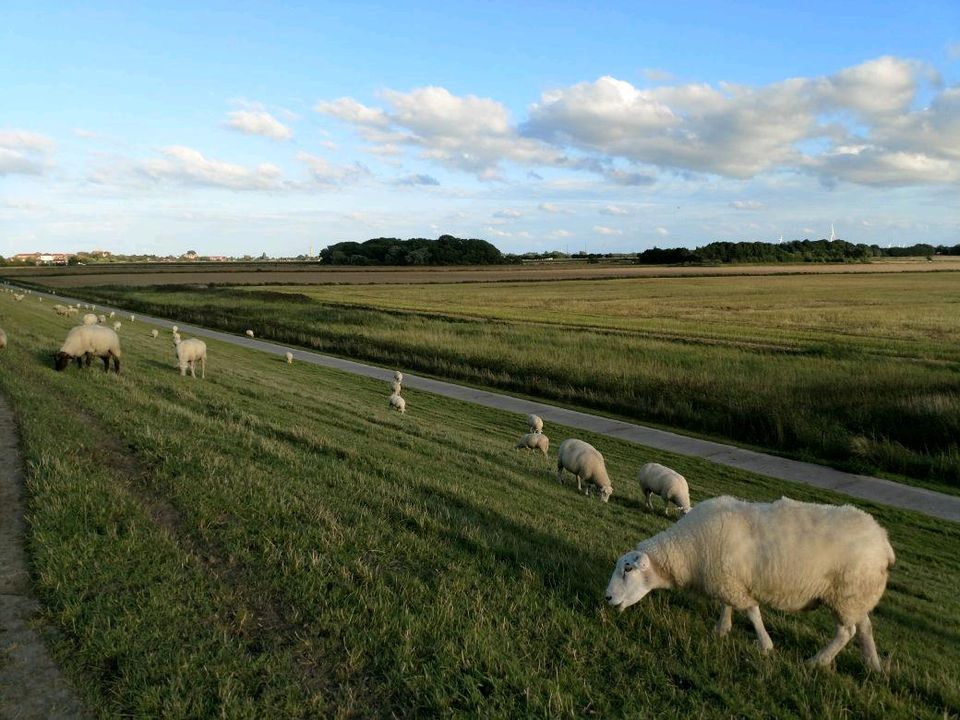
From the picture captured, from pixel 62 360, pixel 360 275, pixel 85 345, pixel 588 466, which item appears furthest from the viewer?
pixel 360 275

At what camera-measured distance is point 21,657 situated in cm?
527

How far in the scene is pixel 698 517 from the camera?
691cm

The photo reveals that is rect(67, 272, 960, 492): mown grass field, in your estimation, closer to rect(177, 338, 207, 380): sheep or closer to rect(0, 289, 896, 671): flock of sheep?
rect(177, 338, 207, 380): sheep

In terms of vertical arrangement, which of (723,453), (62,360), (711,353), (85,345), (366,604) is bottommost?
(723,453)

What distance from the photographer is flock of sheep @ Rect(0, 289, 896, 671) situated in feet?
20.5

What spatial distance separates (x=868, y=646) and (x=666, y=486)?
8309 mm

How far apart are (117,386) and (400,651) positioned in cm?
1435

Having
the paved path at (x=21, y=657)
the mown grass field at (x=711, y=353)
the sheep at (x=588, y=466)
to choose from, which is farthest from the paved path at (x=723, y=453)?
the paved path at (x=21, y=657)

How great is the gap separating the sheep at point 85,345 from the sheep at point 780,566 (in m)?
18.0

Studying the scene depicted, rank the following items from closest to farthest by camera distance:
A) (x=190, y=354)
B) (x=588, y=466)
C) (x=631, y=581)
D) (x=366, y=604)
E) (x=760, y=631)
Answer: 1. (x=366, y=604)
2. (x=760, y=631)
3. (x=631, y=581)
4. (x=588, y=466)
5. (x=190, y=354)

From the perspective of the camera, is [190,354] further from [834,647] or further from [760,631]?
[834,647]

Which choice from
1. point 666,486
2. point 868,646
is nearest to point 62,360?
point 666,486

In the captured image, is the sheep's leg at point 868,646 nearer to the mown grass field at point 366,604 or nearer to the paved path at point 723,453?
the mown grass field at point 366,604

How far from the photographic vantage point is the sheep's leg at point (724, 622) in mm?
6395
